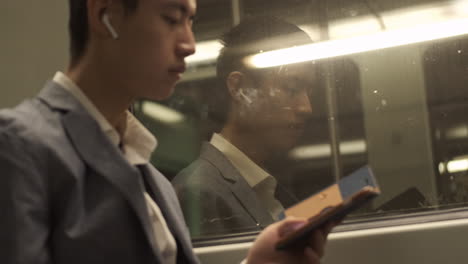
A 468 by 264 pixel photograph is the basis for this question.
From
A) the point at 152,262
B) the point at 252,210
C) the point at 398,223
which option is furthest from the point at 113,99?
the point at 398,223

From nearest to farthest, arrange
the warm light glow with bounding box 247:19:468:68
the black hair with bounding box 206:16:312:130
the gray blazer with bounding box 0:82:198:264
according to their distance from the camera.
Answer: the gray blazer with bounding box 0:82:198:264 → the warm light glow with bounding box 247:19:468:68 → the black hair with bounding box 206:16:312:130

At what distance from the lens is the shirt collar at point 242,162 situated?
2.05 m

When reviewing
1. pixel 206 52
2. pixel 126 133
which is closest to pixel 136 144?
pixel 126 133

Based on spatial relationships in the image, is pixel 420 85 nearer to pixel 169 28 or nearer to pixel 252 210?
pixel 252 210

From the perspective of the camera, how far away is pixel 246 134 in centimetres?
213

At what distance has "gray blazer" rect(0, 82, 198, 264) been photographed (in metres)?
1.09

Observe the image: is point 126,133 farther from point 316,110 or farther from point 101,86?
point 316,110

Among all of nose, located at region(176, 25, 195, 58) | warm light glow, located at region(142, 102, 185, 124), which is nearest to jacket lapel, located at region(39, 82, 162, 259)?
nose, located at region(176, 25, 195, 58)

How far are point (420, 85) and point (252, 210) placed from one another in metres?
0.63

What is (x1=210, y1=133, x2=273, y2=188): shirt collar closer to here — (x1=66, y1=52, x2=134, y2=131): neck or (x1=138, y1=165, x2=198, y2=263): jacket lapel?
(x1=138, y1=165, x2=198, y2=263): jacket lapel

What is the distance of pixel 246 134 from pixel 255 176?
0.50ft

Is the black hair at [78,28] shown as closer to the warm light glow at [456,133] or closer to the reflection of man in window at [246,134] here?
the reflection of man in window at [246,134]

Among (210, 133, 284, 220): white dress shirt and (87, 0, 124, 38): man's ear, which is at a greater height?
(87, 0, 124, 38): man's ear

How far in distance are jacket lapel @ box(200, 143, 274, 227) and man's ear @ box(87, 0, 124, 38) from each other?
2.87 ft
